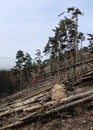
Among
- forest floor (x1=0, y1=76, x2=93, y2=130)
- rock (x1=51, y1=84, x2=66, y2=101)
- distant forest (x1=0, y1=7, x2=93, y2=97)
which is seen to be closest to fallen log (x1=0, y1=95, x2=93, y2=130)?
forest floor (x1=0, y1=76, x2=93, y2=130)

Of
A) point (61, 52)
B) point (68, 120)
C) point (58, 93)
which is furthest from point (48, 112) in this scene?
point (61, 52)

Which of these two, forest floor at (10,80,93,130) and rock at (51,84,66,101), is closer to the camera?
forest floor at (10,80,93,130)

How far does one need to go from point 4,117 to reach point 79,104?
459cm

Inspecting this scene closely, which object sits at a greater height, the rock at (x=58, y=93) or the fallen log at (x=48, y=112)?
the rock at (x=58, y=93)

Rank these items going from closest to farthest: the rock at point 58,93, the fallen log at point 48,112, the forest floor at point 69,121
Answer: the forest floor at point 69,121, the fallen log at point 48,112, the rock at point 58,93

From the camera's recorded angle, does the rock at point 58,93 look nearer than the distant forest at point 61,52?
Yes

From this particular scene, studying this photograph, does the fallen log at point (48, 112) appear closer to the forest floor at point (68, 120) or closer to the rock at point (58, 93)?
the forest floor at point (68, 120)

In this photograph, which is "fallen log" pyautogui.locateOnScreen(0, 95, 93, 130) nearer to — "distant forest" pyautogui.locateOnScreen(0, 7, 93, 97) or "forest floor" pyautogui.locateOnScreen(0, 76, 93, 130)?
"forest floor" pyautogui.locateOnScreen(0, 76, 93, 130)

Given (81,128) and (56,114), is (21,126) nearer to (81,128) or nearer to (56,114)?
(56,114)

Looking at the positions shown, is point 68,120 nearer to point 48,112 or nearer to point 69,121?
point 69,121

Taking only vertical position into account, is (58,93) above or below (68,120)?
above

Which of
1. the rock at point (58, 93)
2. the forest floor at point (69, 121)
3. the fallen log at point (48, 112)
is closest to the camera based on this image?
the forest floor at point (69, 121)

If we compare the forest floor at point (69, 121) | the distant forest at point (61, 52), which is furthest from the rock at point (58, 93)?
the distant forest at point (61, 52)

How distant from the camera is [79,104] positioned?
1042 cm
